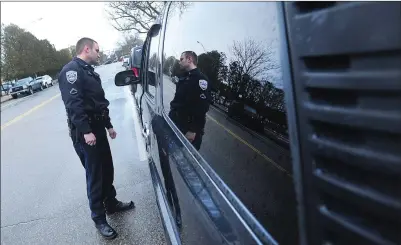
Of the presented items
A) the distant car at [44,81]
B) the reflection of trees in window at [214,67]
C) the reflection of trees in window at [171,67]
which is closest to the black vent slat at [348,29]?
the reflection of trees in window at [214,67]

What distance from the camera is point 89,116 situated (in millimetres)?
2713

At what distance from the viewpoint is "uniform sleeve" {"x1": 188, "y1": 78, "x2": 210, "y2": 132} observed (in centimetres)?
127

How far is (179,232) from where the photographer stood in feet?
5.27

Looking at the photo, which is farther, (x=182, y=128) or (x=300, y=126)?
(x=182, y=128)

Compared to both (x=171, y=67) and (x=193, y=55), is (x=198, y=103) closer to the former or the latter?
(x=193, y=55)

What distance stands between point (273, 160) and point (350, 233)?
287 millimetres

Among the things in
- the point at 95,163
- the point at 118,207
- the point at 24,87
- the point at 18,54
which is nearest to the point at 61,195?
the point at 118,207

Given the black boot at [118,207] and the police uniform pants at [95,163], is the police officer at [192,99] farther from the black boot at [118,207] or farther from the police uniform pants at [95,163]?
the black boot at [118,207]

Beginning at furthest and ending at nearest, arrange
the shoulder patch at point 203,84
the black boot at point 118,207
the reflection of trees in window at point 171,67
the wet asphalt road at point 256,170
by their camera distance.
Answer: the black boot at point 118,207, the reflection of trees in window at point 171,67, the shoulder patch at point 203,84, the wet asphalt road at point 256,170

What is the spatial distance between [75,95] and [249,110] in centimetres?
190

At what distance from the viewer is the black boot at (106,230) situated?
2900mm

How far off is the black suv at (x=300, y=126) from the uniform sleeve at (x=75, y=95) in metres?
1.54

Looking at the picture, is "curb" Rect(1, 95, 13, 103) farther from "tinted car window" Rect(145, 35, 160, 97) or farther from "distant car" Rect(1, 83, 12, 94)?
"tinted car window" Rect(145, 35, 160, 97)

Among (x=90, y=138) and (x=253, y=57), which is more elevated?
(x=253, y=57)
